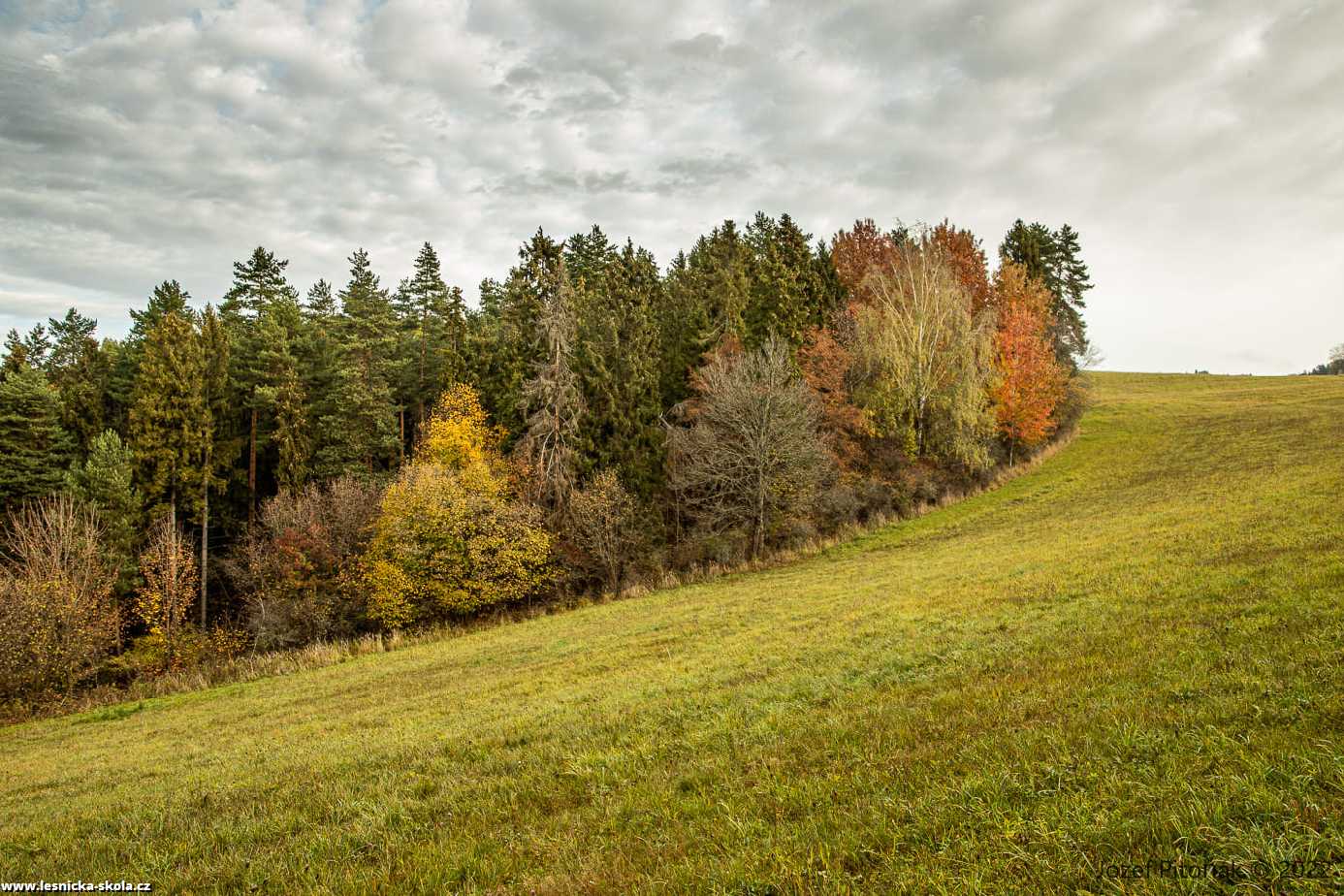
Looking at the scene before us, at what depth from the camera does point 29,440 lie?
4294cm

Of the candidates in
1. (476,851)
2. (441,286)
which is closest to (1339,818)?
(476,851)

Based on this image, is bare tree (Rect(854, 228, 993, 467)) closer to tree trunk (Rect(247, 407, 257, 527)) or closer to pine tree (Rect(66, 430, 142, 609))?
tree trunk (Rect(247, 407, 257, 527))

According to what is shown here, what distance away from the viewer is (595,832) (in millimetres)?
5941

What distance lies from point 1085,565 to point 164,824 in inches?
750

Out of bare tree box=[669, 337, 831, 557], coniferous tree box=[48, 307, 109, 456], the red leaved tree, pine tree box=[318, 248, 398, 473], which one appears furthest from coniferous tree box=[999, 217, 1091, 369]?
coniferous tree box=[48, 307, 109, 456]

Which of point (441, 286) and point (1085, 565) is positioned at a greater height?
point (441, 286)

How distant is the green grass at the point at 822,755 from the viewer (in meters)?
4.40

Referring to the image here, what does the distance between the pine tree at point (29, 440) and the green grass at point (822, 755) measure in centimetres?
3301

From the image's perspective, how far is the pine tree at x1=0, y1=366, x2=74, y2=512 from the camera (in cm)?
4109

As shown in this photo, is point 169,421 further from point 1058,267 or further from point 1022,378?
point 1058,267

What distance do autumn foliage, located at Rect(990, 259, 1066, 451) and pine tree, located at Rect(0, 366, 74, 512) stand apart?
64250 millimetres

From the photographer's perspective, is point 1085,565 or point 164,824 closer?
point 164,824

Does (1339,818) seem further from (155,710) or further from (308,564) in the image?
(308,564)

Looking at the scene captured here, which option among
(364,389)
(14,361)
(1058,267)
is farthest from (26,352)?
(1058,267)
